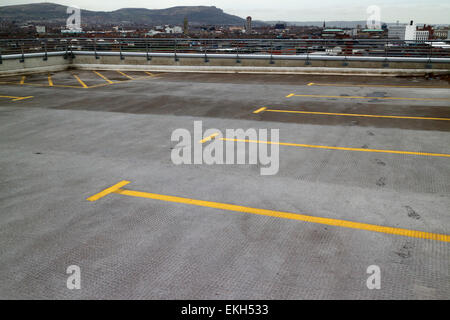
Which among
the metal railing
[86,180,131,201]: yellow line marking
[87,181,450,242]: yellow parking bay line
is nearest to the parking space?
the metal railing

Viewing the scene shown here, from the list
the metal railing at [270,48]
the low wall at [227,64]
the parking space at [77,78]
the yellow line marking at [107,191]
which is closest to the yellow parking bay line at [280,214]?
the yellow line marking at [107,191]

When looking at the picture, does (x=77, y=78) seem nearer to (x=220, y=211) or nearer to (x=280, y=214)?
(x=220, y=211)

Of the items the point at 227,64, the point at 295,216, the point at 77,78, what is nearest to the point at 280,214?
the point at 295,216

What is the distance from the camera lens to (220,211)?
5234mm

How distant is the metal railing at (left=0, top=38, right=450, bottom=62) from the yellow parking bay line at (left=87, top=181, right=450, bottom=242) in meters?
16.3

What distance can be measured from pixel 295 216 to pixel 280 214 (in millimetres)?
208

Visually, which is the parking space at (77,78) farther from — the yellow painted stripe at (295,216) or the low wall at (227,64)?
the yellow painted stripe at (295,216)

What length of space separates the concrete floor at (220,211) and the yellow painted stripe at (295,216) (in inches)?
3.8

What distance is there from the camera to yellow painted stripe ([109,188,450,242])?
449cm

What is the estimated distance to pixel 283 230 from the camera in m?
4.68

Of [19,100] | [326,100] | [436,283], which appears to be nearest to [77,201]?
[436,283]

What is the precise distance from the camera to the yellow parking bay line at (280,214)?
450 cm

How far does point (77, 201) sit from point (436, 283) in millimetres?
4842

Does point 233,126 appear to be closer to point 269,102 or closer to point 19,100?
point 269,102
